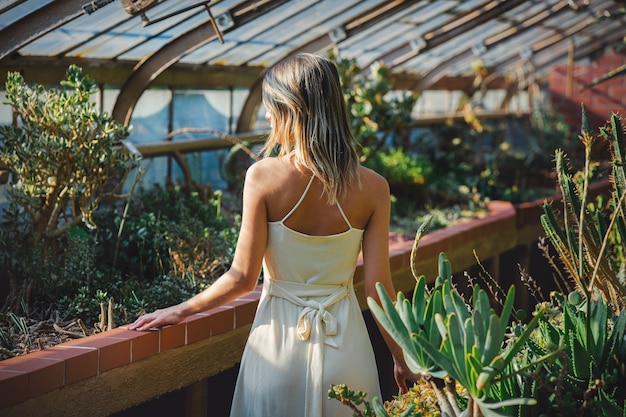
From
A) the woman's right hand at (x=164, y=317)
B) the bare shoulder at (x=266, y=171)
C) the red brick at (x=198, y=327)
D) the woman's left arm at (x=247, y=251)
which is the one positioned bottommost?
the red brick at (x=198, y=327)

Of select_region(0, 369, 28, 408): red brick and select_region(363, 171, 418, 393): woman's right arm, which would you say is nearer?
select_region(363, 171, 418, 393): woman's right arm

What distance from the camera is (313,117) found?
91.3 inches

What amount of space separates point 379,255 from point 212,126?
16.7ft

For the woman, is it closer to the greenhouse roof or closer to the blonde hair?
the blonde hair

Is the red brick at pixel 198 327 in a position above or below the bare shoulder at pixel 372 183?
below

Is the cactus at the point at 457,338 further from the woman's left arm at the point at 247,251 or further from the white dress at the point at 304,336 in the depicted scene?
the woman's left arm at the point at 247,251

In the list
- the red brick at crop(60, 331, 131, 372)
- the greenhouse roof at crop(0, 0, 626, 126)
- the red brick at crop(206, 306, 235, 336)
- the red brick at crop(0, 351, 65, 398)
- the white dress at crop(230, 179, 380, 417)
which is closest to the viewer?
the white dress at crop(230, 179, 380, 417)

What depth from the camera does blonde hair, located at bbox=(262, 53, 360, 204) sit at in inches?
90.5

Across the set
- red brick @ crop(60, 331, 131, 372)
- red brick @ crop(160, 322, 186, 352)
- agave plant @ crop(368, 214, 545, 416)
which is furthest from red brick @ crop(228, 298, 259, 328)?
agave plant @ crop(368, 214, 545, 416)

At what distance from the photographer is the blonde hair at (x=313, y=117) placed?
2.30m

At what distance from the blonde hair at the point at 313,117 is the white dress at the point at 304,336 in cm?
13

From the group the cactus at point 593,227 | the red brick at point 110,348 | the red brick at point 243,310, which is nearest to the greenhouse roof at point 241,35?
the red brick at point 243,310

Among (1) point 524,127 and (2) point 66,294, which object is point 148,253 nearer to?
(2) point 66,294

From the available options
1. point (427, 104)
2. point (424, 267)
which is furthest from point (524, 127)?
point (424, 267)
